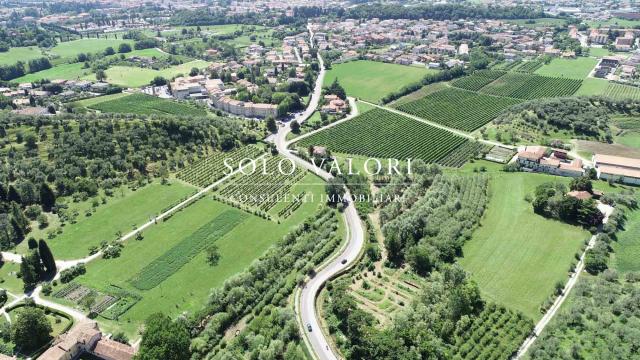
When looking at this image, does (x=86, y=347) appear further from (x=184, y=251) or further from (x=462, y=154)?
(x=462, y=154)

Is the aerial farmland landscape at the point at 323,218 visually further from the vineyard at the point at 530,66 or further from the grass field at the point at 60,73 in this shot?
the grass field at the point at 60,73

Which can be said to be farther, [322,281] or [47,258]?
[47,258]

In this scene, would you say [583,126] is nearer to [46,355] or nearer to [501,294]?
[501,294]

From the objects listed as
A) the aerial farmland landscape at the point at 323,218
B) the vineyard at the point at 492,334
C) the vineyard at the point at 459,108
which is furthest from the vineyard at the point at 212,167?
the vineyard at the point at 492,334

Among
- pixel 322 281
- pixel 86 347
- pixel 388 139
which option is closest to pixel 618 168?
pixel 388 139

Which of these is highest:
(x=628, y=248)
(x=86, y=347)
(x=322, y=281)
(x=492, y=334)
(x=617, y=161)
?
(x=617, y=161)

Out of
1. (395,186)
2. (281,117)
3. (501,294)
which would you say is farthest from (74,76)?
(501,294)
